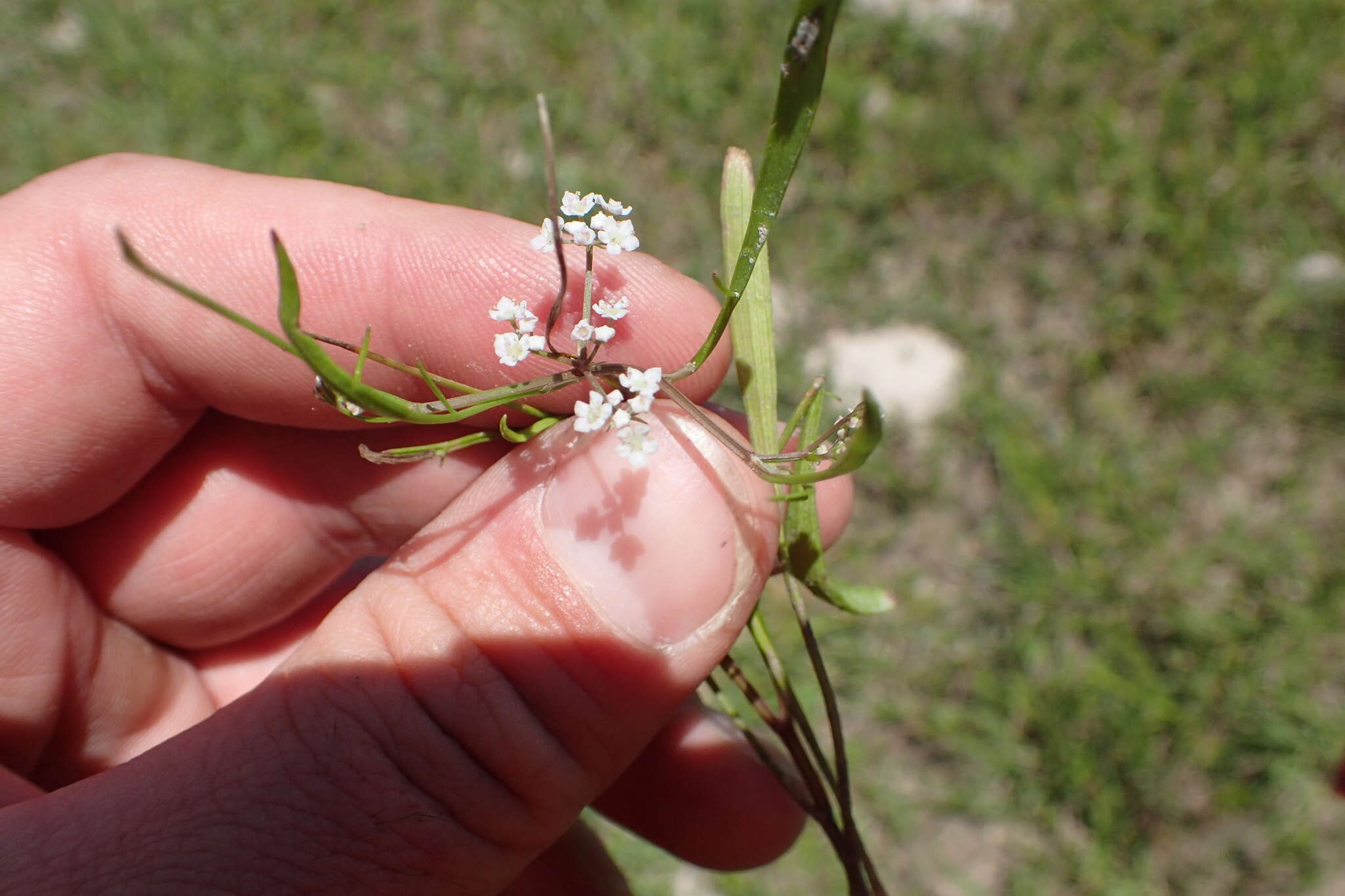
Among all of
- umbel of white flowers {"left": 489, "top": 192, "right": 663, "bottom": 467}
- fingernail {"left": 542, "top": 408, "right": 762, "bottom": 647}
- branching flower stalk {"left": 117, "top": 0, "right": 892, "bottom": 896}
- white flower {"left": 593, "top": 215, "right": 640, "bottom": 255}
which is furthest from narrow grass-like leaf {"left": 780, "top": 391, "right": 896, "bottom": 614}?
white flower {"left": 593, "top": 215, "right": 640, "bottom": 255}

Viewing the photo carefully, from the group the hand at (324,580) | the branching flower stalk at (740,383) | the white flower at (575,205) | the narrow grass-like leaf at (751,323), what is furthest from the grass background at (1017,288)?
the white flower at (575,205)

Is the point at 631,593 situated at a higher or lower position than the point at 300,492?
higher

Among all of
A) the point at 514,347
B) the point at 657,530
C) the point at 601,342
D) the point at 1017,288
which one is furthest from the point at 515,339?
the point at 1017,288

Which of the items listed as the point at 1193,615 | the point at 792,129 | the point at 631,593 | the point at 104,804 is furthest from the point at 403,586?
the point at 1193,615

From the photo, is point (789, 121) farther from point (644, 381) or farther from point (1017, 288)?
point (1017, 288)

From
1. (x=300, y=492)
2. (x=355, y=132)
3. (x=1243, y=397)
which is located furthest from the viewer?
(x=355, y=132)

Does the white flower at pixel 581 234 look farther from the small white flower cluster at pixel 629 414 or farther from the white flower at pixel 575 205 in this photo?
the small white flower cluster at pixel 629 414

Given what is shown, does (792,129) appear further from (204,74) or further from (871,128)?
(204,74)
